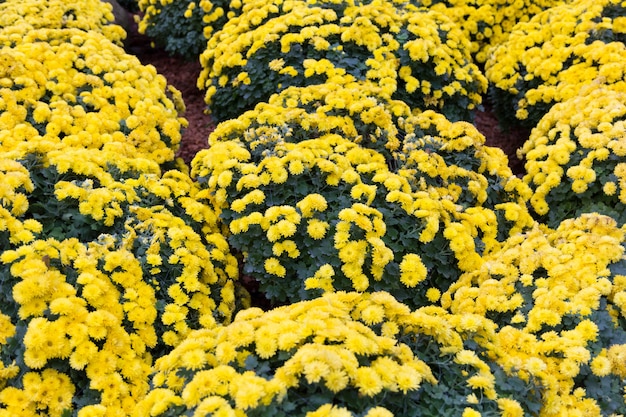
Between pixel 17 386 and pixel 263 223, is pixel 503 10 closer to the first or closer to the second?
pixel 263 223

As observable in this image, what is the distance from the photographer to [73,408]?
9.30ft

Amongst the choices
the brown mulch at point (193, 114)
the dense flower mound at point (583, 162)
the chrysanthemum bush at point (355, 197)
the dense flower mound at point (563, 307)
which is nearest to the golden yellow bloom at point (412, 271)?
the chrysanthemum bush at point (355, 197)

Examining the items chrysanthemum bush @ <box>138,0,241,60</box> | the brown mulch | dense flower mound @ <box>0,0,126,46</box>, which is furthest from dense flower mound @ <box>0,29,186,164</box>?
chrysanthemum bush @ <box>138,0,241,60</box>

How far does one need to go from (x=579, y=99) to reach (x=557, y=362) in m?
2.95

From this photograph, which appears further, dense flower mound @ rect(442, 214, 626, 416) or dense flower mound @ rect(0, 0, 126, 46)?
dense flower mound @ rect(0, 0, 126, 46)

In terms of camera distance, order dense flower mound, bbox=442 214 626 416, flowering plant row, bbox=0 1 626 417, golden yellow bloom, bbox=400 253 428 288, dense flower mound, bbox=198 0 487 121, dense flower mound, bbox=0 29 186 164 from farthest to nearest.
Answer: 1. dense flower mound, bbox=198 0 487 121
2. dense flower mound, bbox=0 29 186 164
3. golden yellow bloom, bbox=400 253 428 288
4. dense flower mound, bbox=442 214 626 416
5. flowering plant row, bbox=0 1 626 417

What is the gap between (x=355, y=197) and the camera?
365cm

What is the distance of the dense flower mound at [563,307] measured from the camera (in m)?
2.78

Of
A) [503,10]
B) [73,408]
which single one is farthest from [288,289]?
[503,10]

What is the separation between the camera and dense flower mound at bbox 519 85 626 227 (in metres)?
4.23

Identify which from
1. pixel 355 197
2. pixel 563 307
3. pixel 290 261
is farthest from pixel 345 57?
pixel 563 307

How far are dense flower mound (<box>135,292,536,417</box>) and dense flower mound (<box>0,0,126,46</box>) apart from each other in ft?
13.5

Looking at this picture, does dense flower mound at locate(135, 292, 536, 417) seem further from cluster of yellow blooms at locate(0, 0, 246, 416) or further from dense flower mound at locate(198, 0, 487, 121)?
dense flower mound at locate(198, 0, 487, 121)

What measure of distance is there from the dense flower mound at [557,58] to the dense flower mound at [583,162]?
579mm
